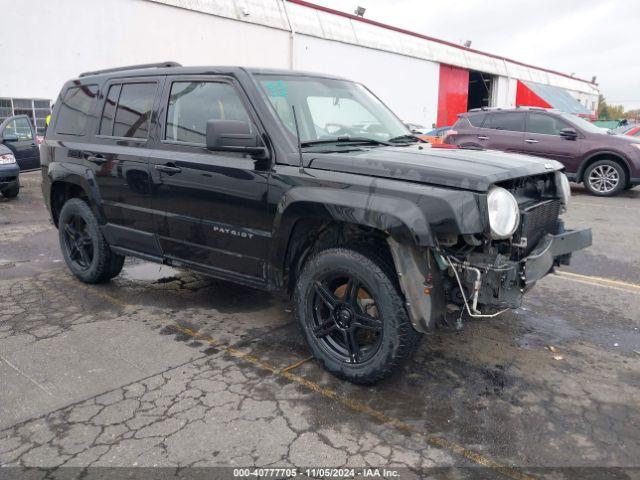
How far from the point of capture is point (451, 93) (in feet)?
98.7

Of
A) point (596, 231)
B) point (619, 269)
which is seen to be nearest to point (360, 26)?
point (596, 231)

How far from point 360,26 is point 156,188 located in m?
21.8

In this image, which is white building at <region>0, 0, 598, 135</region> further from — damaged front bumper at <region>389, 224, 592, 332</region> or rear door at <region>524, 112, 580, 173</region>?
damaged front bumper at <region>389, 224, 592, 332</region>

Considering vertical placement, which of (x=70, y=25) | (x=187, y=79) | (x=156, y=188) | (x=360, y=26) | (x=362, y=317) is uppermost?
(x=360, y=26)

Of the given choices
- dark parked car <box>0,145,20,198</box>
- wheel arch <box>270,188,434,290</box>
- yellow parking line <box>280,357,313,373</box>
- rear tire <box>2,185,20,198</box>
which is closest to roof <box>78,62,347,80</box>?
wheel arch <box>270,188,434,290</box>

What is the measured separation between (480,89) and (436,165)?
35.3 meters

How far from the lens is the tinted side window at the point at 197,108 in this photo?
3.82 metres

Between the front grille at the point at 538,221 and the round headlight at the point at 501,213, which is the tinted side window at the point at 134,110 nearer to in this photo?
the round headlight at the point at 501,213

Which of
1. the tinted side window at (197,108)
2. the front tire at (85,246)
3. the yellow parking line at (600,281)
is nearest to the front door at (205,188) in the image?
the tinted side window at (197,108)

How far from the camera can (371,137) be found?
4.01m

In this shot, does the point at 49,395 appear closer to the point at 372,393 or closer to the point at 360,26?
the point at 372,393

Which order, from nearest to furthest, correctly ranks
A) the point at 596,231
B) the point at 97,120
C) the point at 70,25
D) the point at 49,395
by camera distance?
the point at 49,395
the point at 97,120
the point at 596,231
the point at 70,25

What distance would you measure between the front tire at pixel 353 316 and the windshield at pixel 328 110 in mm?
930

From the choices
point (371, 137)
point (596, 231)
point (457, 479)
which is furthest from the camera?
point (596, 231)
